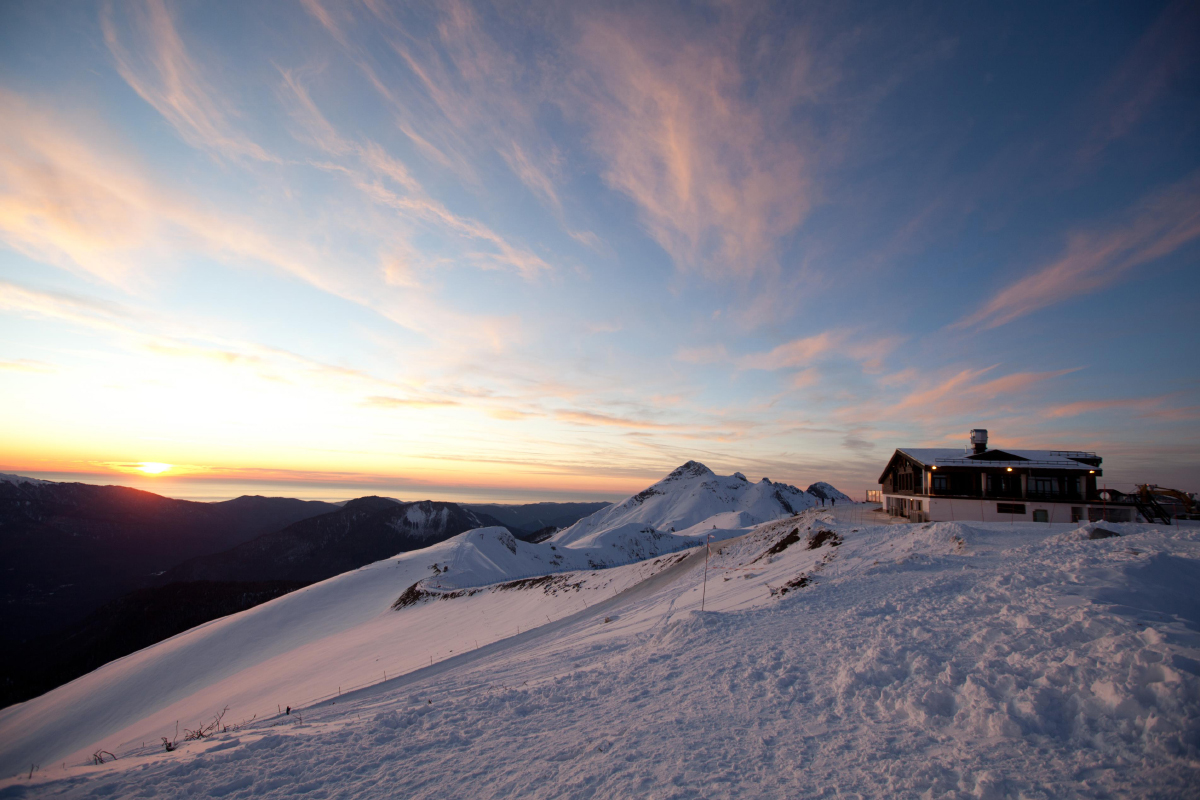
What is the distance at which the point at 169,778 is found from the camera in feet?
23.6

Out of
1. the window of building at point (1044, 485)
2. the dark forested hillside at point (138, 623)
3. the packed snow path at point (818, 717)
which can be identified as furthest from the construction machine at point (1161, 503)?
the dark forested hillside at point (138, 623)

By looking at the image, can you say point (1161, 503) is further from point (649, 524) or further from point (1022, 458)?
point (649, 524)

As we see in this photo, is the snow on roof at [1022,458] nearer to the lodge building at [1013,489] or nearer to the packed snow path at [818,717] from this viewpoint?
Answer: the lodge building at [1013,489]

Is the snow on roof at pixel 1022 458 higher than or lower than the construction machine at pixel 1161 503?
higher

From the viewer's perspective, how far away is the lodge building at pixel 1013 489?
106 ft

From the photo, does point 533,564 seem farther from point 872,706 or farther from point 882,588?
point 872,706

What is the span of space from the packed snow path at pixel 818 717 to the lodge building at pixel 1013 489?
24.7 meters

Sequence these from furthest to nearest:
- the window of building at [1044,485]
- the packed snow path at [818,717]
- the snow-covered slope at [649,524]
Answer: the snow-covered slope at [649,524], the window of building at [1044,485], the packed snow path at [818,717]

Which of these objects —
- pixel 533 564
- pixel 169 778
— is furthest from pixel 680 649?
pixel 533 564

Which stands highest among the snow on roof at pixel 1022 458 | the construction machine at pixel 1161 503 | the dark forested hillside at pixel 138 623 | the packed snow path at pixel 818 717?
the snow on roof at pixel 1022 458

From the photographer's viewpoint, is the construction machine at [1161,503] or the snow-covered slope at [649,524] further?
the snow-covered slope at [649,524]

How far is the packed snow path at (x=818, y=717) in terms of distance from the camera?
6.16 meters

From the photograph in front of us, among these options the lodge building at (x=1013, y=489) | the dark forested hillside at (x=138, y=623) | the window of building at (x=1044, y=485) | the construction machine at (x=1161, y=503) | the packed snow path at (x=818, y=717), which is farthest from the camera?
the dark forested hillside at (x=138, y=623)

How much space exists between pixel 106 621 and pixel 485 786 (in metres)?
172
